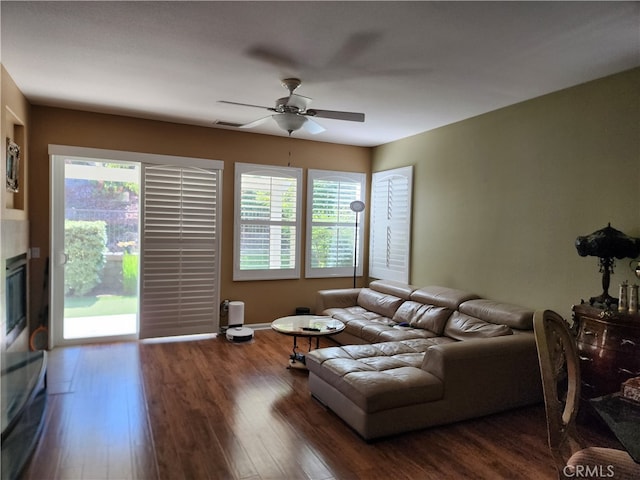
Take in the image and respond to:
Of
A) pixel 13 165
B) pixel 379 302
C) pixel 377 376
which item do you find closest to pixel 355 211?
pixel 379 302

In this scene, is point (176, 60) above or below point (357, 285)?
above

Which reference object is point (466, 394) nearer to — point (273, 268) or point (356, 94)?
point (356, 94)

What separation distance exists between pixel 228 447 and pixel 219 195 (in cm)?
332

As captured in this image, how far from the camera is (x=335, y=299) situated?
5371 millimetres

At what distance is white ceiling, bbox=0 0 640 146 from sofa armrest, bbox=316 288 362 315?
2.38m

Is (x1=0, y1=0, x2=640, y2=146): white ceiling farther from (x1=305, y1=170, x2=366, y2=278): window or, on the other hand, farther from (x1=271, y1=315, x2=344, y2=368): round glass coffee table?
(x1=271, y1=315, x2=344, y2=368): round glass coffee table

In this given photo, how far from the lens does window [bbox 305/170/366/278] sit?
19.5ft

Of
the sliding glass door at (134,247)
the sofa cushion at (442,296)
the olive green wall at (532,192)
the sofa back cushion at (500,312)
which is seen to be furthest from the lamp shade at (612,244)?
the sliding glass door at (134,247)

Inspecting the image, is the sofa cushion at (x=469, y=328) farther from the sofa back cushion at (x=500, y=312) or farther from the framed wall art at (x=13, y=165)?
the framed wall art at (x=13, y=165)

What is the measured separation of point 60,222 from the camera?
15.2 ft

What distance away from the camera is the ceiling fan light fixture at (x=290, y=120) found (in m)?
3.34

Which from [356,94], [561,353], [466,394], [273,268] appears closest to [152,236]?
[273,268]

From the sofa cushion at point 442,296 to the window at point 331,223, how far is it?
1.65 meters

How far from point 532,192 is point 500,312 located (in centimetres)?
116
